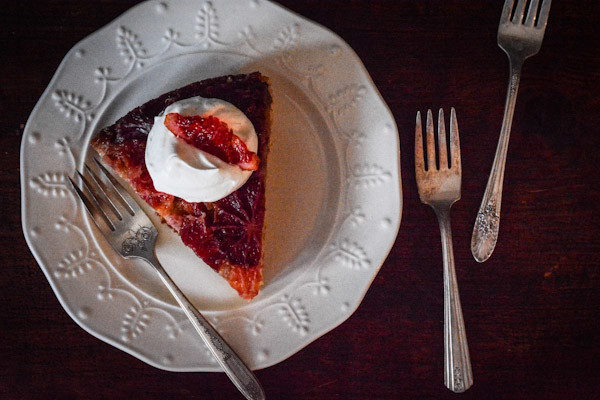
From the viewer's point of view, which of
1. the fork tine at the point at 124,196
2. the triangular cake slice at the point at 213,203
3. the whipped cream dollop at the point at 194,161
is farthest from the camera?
the fork tine at the point at 124,196

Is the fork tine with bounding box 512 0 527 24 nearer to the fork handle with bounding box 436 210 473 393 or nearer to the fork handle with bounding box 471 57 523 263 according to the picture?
Result: the fork handle with bounding box 471 57 523 263

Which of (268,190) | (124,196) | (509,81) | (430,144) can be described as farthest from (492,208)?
(124,196)

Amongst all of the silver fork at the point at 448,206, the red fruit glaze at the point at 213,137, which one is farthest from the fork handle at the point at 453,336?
the red fruit glaze at the point at 213,137

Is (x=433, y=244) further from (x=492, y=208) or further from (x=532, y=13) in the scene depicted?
(x=532, y=13)

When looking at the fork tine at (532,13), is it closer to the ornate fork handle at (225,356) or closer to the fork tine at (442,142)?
the fork tine at (442,142)

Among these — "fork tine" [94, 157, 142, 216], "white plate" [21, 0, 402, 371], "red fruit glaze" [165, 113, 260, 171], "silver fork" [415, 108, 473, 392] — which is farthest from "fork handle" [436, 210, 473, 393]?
"fork tine" [94, 157, 142, 216]

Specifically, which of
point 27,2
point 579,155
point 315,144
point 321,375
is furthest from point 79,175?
point 579,155
